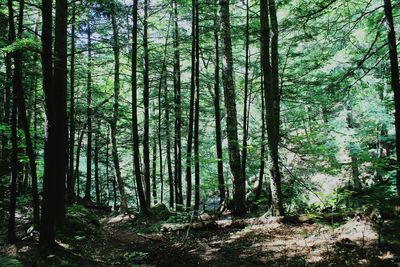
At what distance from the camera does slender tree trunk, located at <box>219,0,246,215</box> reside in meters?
12.0

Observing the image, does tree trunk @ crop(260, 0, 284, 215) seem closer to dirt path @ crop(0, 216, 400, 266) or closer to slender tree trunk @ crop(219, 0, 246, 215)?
dirt path @ crop(0, 216, 400, 266)

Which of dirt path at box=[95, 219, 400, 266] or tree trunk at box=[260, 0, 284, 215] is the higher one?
tree trunk at box=[260, 0, 284, 215]

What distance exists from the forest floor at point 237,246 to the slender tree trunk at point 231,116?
1.83 meters

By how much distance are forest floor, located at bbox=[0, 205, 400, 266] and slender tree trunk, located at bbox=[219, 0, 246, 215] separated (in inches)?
72.1

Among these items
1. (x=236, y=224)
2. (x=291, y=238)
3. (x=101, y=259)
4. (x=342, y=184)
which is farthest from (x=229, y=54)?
(x=342, y=184)

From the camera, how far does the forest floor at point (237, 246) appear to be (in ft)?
20.1

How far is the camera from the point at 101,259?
27.4 ft

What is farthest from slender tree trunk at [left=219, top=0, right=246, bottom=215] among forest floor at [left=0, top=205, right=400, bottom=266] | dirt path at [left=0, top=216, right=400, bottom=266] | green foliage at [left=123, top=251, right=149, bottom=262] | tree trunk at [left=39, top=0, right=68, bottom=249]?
tree trunk at [left=39, top=0, right=68, bottom=249]

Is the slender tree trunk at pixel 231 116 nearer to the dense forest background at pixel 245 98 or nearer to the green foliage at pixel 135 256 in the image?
the dense forest background at pixel 245 98

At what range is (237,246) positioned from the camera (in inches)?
317

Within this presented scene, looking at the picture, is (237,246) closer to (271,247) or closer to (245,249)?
(245,249)

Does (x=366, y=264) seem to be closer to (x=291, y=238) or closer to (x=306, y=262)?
(x=306, y=262)

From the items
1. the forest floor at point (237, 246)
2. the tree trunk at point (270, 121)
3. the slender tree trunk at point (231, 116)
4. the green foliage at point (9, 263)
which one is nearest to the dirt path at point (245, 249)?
the forest floor at point (237, 246)

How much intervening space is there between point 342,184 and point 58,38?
16687 millimetres
